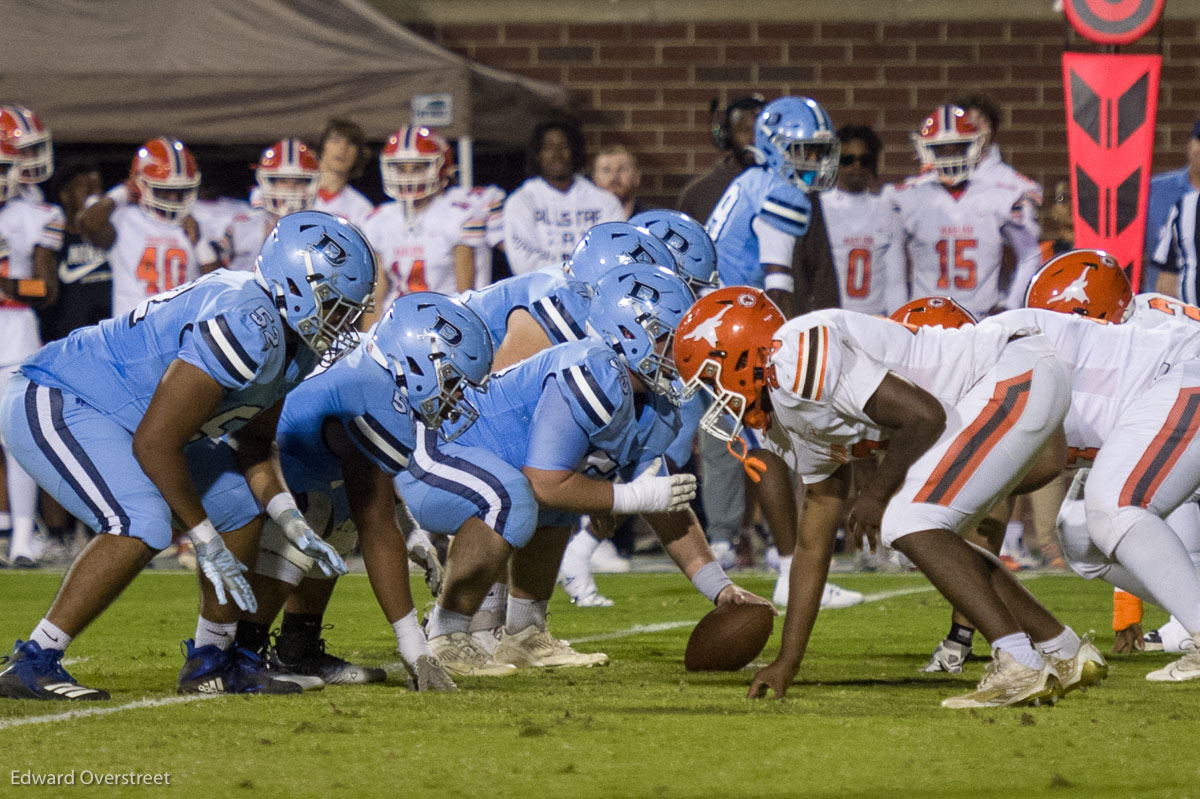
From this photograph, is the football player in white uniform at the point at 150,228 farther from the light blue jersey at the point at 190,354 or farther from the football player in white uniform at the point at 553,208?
the light blue jersey at the point at 190,354

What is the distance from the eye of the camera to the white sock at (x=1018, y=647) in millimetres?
4316

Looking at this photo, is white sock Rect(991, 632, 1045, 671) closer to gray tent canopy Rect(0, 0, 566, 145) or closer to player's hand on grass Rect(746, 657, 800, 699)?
player's hand on grass Rect(746, 657, 800, 699)

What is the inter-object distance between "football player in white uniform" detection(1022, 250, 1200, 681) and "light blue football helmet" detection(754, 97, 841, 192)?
2.41 metres

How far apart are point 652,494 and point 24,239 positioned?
4.97m

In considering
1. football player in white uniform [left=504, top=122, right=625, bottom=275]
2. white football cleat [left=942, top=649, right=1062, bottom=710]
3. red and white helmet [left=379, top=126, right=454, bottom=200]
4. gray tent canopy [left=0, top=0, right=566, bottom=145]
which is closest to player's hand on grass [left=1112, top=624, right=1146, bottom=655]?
white football cleat [left=942, top=649, right=1062, bottom=710]

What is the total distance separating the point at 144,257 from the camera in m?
9.09

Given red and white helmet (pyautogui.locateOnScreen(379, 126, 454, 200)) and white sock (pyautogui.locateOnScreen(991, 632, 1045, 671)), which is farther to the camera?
red and white helmet (pyautogui.locateOnScreen(379, 126, 454, 200))

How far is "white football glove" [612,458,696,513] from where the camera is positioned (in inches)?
204

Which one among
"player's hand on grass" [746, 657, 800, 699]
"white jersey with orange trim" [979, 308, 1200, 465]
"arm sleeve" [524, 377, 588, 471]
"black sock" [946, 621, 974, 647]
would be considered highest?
"white jersey with orange trim" [979, 308, 1200, 465]

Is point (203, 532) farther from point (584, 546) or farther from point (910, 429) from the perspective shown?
point (584, 546)

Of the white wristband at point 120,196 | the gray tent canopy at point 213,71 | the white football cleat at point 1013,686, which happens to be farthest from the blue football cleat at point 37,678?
the gray tent canopy at point 213,71

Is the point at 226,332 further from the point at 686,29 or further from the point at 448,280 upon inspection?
the point at 686,29

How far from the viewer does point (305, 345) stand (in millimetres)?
4656

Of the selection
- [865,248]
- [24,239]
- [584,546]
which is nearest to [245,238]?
[24,239]
